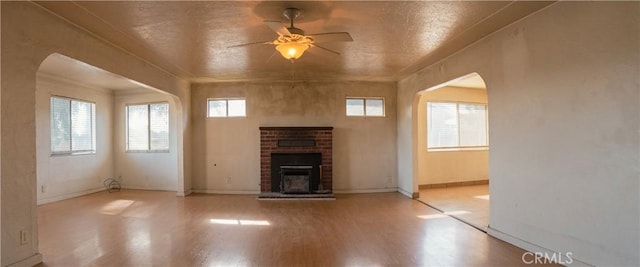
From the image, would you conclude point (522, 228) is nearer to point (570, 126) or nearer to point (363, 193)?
point (570, 126)

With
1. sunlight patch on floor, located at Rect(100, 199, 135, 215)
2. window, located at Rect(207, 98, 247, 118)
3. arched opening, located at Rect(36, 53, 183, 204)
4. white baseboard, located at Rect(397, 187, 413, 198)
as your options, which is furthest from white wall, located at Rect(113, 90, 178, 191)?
white baseboard, located at Rect(397, 187, 413, 198)

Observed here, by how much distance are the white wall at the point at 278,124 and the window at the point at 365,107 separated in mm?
110

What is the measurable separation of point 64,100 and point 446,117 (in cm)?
831

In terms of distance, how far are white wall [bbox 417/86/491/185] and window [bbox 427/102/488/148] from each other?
0.50 feet

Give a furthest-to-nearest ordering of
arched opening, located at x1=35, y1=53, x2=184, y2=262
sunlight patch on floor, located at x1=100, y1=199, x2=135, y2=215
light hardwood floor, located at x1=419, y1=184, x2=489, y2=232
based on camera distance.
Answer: arched opening, located at x1=35, y1=53, x2=184, y2=262, sunlight patch on floor, located at x1=100, y1=199, x2=135, y2=215, light hardwood floor, located at x1=419, y1=184, x2=489, y2=232

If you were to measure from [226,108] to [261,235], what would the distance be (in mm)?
3764

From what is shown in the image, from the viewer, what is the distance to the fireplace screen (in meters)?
6.23

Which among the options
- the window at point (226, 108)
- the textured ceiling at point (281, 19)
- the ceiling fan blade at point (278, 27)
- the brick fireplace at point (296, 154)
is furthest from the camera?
the window at point (226, 108)

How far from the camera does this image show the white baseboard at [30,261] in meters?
2.67

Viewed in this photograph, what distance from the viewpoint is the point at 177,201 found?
5.83 meters

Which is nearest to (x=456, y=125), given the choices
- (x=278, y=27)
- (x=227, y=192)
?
(x=227, y=192)

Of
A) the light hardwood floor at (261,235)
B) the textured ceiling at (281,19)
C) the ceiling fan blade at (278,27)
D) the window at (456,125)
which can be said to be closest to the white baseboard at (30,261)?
the light hardwood floor at (261,235)

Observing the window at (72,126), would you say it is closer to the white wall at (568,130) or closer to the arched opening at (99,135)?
the arched opening at (99,135)

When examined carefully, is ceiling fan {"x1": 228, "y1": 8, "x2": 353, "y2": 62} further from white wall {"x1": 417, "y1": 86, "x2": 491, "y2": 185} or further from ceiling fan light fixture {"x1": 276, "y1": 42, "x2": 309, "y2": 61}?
white wall {"x1": 417, "y1": 86, "x2": 491, "y2": 185}
